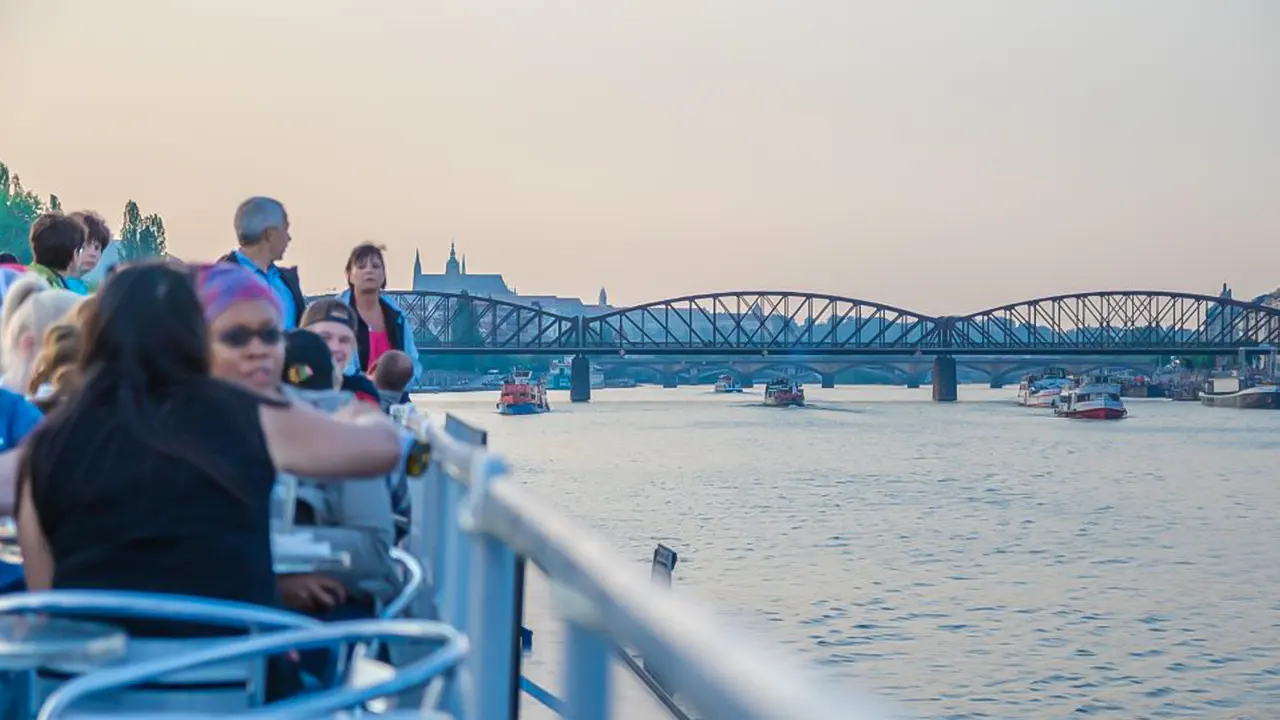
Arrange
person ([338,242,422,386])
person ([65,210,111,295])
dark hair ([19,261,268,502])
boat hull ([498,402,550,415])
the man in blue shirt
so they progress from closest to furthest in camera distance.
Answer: dark hair ([19,261,268,502]), the man in blue shirt, person ([338,242,422,386]), person ([65,210,111,295]), boat hull ([498,402,550,415])

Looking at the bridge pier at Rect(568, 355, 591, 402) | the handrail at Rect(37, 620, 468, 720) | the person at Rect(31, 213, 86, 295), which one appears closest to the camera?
the handrail at Rect(37, 620, 468, 720)

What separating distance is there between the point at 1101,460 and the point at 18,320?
80387mm

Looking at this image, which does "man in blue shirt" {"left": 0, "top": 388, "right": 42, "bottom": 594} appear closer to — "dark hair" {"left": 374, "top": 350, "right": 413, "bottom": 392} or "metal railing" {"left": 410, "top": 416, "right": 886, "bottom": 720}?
"metal railing" {"left": 410, "top": 416, "right": 886, "bottom": 720}

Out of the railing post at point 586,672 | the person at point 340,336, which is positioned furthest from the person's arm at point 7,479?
the person at point 340,336

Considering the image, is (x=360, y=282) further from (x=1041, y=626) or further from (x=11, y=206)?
(x=11, y=206)

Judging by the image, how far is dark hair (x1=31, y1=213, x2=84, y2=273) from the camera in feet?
26.0

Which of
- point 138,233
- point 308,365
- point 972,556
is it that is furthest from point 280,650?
point 138,233

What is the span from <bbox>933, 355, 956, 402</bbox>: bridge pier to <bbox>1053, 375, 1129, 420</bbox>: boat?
25956 millimetres

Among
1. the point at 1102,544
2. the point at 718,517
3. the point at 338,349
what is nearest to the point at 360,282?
the point at 338,349

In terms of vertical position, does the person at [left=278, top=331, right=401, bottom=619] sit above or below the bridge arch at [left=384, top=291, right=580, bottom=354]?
below

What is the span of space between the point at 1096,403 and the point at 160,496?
132903 millimetres

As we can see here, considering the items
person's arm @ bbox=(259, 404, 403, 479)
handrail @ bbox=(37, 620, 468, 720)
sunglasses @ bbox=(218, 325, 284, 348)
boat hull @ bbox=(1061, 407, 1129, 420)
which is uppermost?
sunglasses @ bbox=(218, 325, 284, 348)

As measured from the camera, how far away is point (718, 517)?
52.8 m

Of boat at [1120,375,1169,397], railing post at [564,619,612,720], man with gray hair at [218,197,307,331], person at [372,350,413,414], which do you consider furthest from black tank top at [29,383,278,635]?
boat at [1120,375,1169,397]
